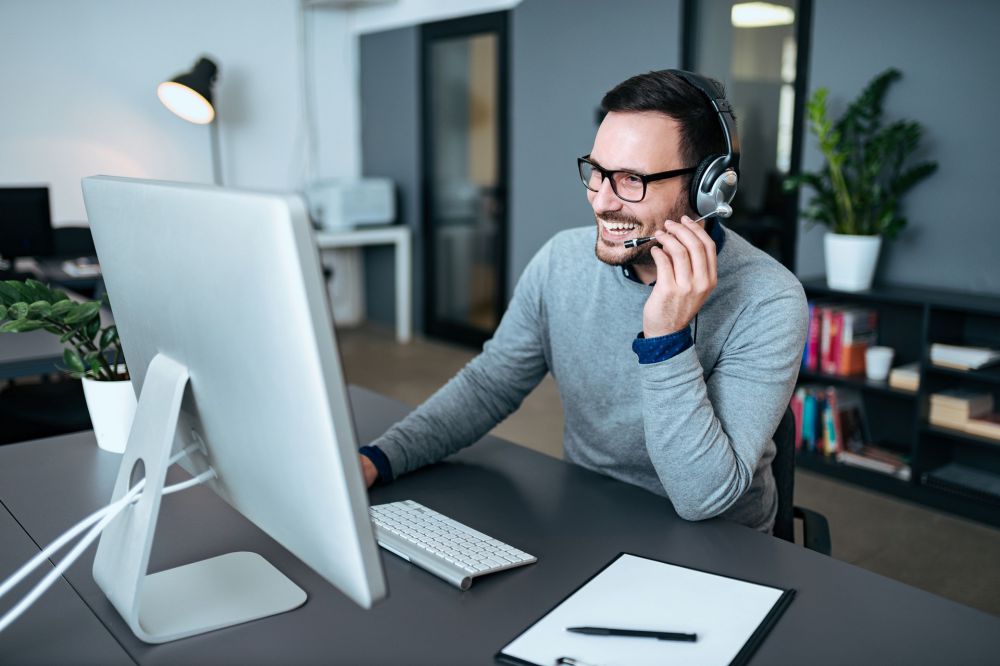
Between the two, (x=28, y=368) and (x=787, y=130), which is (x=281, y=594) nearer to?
(x=28, y=368)

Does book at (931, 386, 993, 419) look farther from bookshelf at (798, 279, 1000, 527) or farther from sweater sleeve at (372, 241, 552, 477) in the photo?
sweater sleeve at (372, 241, 552, 477)

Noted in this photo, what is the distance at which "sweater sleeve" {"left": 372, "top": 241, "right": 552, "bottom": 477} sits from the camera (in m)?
1.43

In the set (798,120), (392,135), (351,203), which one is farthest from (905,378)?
(392,135)

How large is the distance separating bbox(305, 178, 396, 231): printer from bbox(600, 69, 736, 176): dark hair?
14.1 feet

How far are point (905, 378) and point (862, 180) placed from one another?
728 mm

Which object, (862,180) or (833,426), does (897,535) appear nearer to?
(833,426)

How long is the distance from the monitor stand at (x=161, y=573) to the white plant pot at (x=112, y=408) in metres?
0.50

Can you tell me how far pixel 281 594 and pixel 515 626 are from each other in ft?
0.89

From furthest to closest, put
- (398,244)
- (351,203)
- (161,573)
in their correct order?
(398,244), (351,203), (161,573)

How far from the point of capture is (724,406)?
1.32m

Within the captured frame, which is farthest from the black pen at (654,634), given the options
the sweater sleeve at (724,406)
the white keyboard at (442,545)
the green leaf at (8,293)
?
the green leaf at (8,293)

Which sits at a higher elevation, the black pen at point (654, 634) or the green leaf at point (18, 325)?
the green leaf at point (18, 325)

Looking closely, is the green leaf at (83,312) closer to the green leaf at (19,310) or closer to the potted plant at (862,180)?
the green leaf at (19,310)

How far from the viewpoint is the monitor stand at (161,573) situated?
89cm
